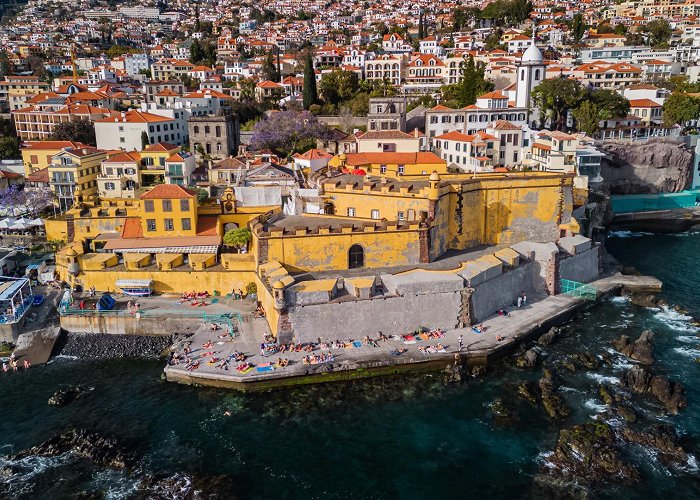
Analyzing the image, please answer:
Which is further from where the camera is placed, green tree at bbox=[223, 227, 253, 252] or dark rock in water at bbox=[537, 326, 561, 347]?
green tree at bbox=[223, 227, 253, 252]

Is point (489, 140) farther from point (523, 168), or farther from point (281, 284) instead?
point (281, 284)

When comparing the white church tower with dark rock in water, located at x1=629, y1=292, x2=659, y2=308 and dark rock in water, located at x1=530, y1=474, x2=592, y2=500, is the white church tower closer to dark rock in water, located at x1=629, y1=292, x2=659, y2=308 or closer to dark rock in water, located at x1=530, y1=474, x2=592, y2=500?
dark rock in water, located at x1=629, y1=292, x2=659, y2=308

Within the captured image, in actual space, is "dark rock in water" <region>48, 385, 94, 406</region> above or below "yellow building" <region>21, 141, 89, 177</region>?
below

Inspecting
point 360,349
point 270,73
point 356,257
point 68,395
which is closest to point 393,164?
point 356,257

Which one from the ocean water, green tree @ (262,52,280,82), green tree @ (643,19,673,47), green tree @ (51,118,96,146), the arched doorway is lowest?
the ocean water

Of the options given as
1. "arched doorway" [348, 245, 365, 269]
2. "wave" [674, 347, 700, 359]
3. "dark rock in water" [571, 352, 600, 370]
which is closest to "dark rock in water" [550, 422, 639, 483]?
"dark rock in water" [571, 352, 600, 370]

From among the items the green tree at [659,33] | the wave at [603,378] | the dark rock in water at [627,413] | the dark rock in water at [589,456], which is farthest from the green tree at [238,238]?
the green tree at [659,33]

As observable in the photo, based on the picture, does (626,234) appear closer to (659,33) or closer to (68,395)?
(68,395)

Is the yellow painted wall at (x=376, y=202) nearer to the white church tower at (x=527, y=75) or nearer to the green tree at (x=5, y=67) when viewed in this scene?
the white church tower at (x=527, y=75)
